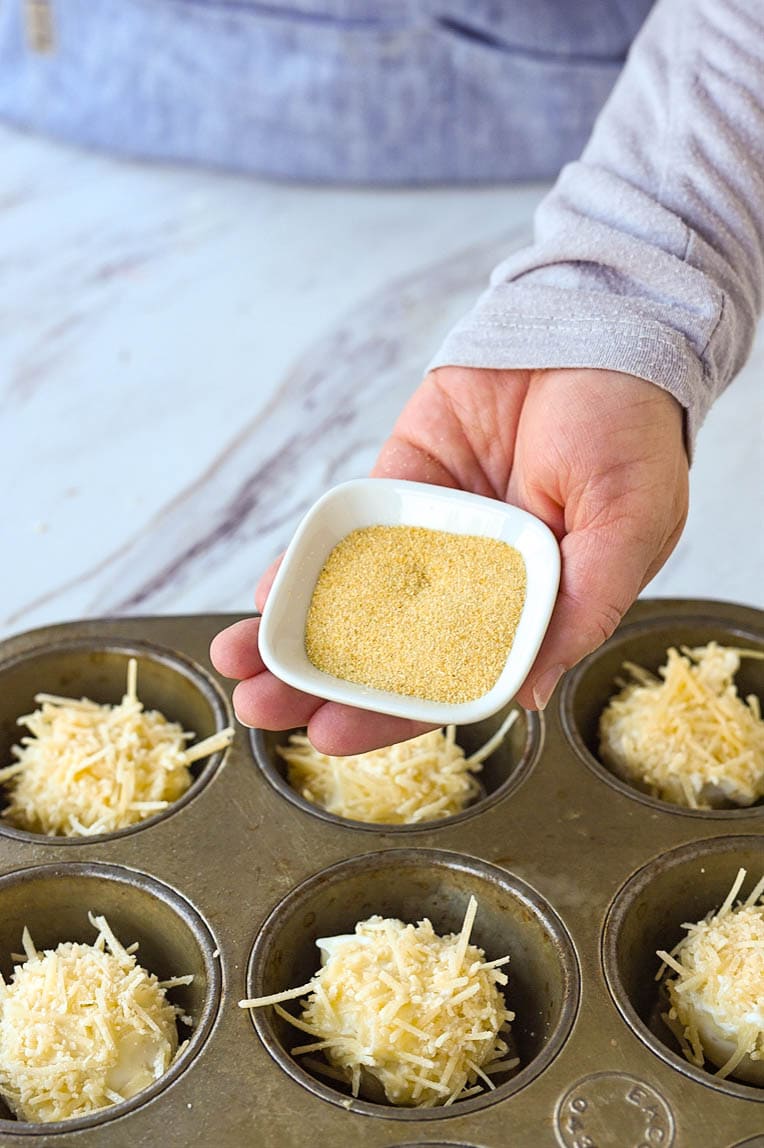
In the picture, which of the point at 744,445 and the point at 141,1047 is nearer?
the point at 141,1047

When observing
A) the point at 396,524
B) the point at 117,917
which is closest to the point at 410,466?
the point at 396,524

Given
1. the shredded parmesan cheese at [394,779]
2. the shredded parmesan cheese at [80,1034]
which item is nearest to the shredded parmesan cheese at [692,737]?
the shredded parmesan cheese at [394,779]

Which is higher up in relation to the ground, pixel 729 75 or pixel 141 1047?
pixel 729 75

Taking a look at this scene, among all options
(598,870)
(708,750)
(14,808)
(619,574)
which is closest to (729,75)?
(619,574)

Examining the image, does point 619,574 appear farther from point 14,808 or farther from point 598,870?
point 14,808

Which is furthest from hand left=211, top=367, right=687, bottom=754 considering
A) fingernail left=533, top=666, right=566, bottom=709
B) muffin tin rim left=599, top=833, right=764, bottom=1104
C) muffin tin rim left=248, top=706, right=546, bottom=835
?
muffin tin rim left=599, top=833, right=764, bottom=1104

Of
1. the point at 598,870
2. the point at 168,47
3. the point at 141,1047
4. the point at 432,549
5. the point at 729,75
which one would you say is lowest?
the point at 141,1047

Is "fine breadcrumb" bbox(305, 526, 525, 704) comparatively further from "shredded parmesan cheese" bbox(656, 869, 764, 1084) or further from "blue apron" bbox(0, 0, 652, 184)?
"blue apron" bbox(0, 0, 652, 184)
